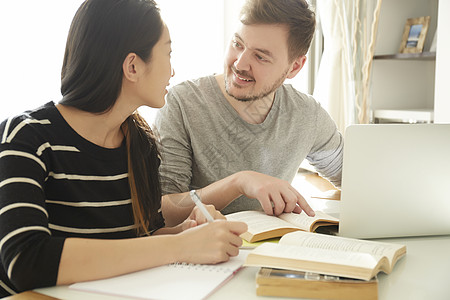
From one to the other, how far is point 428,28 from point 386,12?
10.6 inches

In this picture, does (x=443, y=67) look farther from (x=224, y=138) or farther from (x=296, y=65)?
(x=224, y=138)

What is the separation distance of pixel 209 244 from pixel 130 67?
426 millimetres

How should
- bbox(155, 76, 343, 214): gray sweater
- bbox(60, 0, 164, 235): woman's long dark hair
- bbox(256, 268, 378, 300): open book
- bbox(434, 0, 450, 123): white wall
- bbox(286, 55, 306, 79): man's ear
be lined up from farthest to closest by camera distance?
1. bbox(434, 0, 450, 123): white wall
2. bbox(286, 55, 306, 79): man's ear
3. bbox(155, 76, 343, 214): gray sweater
4. bbox(60, 0, 164, 235): woman's long dark hair
5. bbox(256, 268, 378, 300): open book

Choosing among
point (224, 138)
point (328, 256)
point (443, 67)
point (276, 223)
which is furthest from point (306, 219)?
point (443, 67)

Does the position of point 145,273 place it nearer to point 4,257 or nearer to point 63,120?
point 4,257

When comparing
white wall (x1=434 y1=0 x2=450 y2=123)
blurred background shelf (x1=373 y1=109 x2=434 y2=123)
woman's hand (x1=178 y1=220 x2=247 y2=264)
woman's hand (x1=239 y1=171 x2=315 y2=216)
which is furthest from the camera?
blurred background shelf (x1=373 y1=109 x2=434 y2=123)

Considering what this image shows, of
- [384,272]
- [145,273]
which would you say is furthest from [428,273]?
[145,273]

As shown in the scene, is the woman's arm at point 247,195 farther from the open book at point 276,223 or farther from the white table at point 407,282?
the white table at point 407,282

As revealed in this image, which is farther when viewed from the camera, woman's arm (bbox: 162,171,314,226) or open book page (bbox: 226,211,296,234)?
woman's arm (bbox: 162,171,314,226)

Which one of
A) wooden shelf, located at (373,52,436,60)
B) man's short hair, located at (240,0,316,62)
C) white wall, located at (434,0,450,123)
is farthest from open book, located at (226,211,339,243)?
wooden shelf, located at (373,52,436,60)

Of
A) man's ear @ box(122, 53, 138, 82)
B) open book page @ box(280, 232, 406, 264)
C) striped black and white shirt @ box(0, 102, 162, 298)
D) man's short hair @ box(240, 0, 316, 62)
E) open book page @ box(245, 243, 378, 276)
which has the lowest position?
open book page @ box(280, 232, 406, 264)

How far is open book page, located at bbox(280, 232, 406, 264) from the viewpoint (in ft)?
2.92

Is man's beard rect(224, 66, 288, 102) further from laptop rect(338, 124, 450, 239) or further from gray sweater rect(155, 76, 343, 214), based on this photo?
laptop rect(338, 124, 450, 239)

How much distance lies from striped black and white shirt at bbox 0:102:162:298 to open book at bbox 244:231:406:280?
0.34m
